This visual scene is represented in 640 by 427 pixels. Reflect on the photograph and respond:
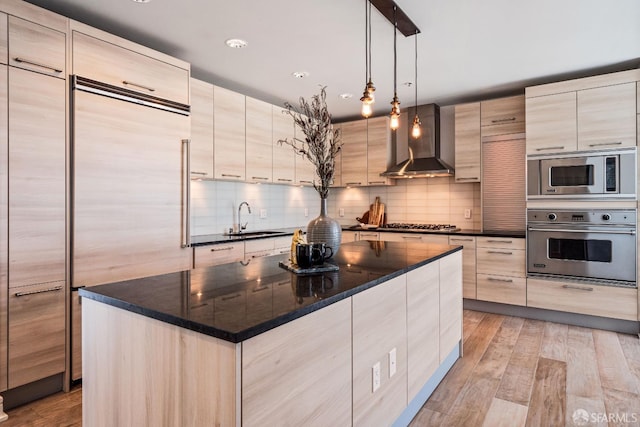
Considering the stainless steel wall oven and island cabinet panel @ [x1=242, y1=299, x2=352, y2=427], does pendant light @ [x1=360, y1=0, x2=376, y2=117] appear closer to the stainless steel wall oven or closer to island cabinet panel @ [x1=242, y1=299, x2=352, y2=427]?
island cabinet panel @ [x1=242, y1=299, x2=352, y2=427]

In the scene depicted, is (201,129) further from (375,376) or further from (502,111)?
(502,111)

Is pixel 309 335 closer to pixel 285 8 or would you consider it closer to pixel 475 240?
pixel 285 8

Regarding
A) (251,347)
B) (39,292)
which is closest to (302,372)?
(251,347)

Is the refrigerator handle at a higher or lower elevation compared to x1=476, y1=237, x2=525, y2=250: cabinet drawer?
higher

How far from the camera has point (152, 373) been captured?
3.97 feet

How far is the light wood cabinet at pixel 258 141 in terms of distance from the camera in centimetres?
407

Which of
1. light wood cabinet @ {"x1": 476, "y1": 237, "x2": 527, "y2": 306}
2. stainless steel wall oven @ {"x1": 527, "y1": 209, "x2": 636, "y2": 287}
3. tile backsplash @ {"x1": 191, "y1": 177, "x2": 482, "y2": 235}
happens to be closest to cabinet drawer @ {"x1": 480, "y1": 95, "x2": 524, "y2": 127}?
tile backsplash @ {"x1": 191, "y1": 177, "x2": 482, "y2": 235}

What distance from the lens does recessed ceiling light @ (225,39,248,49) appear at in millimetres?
2977

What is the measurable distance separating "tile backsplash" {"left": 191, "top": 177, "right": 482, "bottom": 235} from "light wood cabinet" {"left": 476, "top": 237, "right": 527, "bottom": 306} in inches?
22.6

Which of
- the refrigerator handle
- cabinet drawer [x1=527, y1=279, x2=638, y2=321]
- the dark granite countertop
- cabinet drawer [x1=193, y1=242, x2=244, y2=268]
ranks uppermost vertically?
the refrigerator handle

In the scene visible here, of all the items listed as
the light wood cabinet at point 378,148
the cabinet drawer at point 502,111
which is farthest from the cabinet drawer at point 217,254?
the cabinet drawer at point 502,111

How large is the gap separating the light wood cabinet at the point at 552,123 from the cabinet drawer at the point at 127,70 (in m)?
3.33

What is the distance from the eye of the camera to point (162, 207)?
9.47ft

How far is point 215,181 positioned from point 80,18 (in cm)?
189
